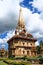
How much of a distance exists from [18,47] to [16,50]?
1.16 m

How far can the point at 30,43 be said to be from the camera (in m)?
55.8

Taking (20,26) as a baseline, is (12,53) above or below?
below

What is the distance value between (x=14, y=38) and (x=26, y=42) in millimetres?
4235

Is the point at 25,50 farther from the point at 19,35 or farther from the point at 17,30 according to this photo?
the point at 17,30

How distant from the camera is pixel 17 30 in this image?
195 feet

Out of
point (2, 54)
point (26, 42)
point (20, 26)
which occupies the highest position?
point (20, 26)

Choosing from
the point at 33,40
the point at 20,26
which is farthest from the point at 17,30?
the point at 33,40

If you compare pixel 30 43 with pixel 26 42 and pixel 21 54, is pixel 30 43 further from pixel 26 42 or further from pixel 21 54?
pixel 21 54

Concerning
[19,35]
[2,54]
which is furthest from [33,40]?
[2,54]

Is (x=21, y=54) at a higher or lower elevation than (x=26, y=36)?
lower

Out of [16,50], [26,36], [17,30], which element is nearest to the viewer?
[16,50]

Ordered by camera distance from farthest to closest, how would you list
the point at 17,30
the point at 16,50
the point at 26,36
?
the point at 17,30 → the point at 26,36 → the point at 16,50

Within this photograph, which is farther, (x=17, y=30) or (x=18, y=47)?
(x=17, y=30)

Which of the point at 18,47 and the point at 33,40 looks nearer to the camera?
the point at 18,47
